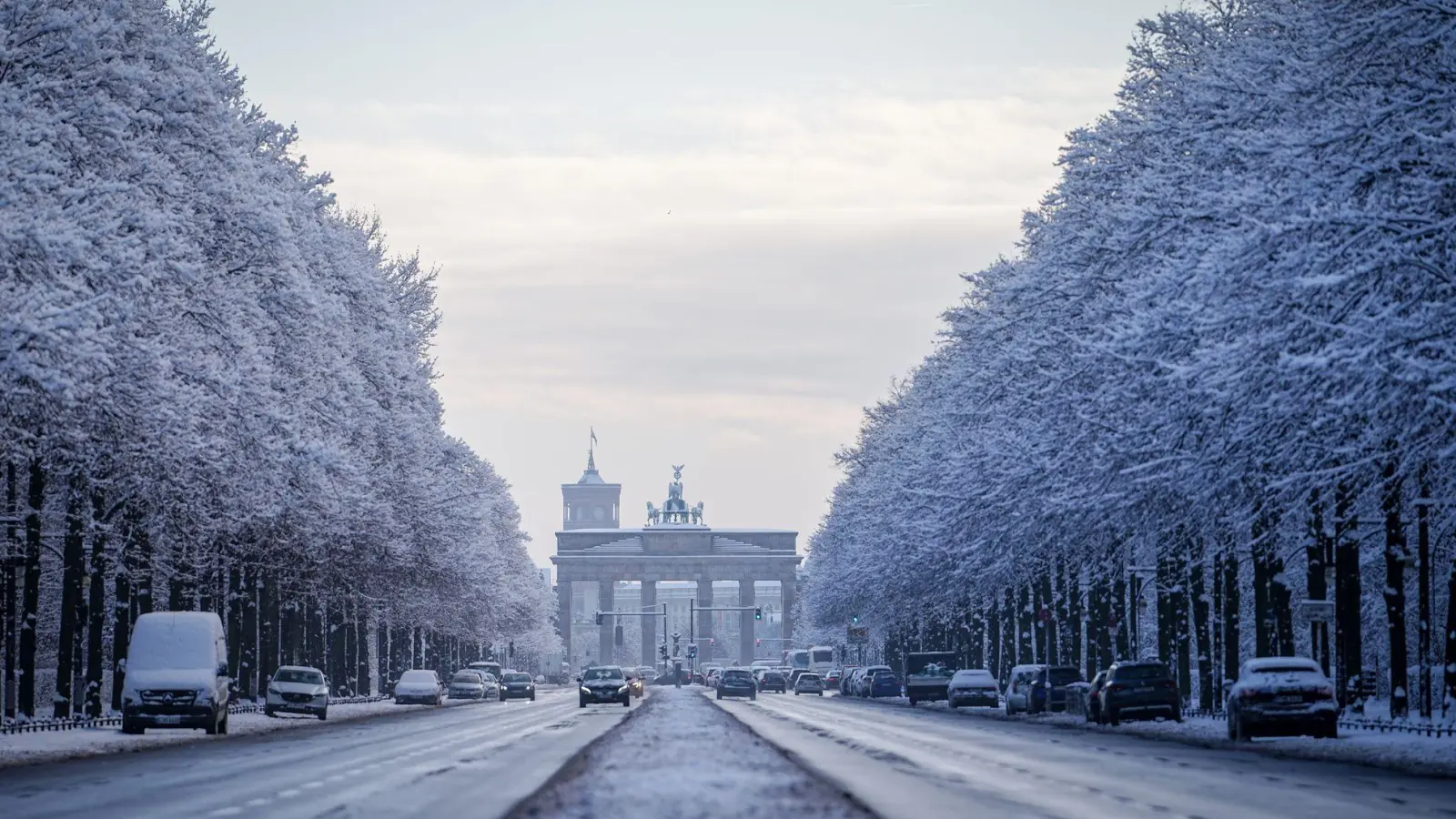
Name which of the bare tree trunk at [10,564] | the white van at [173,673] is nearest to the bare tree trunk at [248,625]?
the bare tree trunk at [10,564]

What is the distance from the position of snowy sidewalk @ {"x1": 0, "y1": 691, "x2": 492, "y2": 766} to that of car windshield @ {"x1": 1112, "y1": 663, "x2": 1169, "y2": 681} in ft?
70.4

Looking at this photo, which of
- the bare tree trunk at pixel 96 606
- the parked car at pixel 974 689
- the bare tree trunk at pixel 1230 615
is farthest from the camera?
the parked car at pixel 974 689

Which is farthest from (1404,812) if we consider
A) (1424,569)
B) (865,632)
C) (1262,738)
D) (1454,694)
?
(865,632)

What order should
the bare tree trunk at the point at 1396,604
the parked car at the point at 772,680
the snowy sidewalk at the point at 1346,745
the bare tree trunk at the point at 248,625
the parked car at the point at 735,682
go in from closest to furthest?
the snowy sidewalk at the point at 1346,745 → the bare tree trunk at the point at 1396,604 → the bare tree trunk at the point at 248,625 → the parked car at the point at 735,682 → the parked car at the point at 772,680

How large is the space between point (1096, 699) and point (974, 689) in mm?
22877

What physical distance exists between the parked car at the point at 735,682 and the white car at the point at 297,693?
145ft

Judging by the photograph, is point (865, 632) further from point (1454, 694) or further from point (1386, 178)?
point (1386, 178)

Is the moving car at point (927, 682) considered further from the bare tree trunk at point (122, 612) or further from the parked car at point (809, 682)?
the bare tree trunk at point (122, 612)

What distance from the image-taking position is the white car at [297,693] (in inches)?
2386

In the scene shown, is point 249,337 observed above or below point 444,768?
above

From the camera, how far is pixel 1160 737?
1699 inches

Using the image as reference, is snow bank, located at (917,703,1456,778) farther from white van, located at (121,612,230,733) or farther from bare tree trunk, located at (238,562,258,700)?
bare tree trunk, located at (238,562,258,700)

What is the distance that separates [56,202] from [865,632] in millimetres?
93410

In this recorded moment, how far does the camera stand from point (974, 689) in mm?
75688
